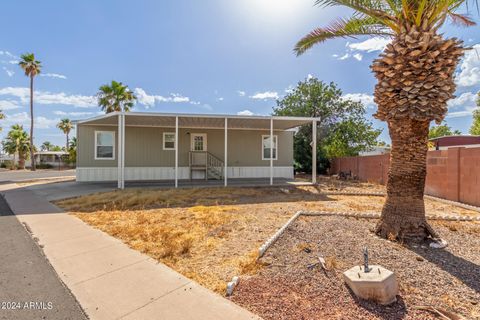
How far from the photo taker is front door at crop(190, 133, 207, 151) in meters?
13.8

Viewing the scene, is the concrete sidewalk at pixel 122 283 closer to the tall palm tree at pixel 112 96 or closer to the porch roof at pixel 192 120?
the porch roof at pixel 192 120

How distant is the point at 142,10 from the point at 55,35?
568 centimetres

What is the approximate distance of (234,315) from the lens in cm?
232

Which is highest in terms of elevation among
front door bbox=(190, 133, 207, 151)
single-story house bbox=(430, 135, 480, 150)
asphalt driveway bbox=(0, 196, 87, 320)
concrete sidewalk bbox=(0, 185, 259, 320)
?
single-story house bbox=(430, 135, 480, 150)

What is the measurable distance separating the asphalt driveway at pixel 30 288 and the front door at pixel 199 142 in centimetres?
971

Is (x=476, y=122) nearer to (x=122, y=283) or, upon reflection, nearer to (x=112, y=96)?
(x=122, y=283)

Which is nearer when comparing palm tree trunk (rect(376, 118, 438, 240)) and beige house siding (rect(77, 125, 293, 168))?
palm tree trunk (rect(376, 118, 438, 240))

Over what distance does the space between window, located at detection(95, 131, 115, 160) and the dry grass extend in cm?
486

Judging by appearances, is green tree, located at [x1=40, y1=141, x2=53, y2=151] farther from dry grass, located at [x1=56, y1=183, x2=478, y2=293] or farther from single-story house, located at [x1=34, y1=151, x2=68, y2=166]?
dry grass, located at [x1=56, y1=183, x2=478, y2=293]

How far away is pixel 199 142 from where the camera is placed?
13.9 m

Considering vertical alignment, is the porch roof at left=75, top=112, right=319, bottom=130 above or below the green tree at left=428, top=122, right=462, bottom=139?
below

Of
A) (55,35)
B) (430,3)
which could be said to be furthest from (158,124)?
(430,3)

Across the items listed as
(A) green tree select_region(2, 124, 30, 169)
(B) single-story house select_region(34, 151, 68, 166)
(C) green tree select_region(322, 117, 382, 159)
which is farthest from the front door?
(B) single-story house select_region(34, 151, 68, 166)

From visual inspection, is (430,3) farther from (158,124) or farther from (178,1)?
(158,124)
